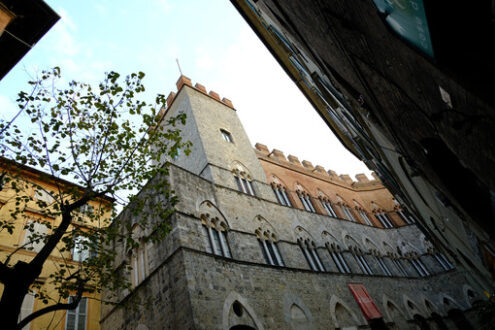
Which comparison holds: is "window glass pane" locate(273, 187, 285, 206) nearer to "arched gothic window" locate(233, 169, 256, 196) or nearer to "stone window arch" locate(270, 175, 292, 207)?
"stone window arch" locate(270, 175, 292, 207)

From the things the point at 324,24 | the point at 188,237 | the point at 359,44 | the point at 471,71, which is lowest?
the point at 471,71

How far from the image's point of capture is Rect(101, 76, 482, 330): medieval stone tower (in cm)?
799

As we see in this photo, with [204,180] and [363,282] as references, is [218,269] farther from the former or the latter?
[363,282]

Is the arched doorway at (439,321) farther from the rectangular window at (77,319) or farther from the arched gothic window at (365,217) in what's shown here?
the rectangular window at (77,319)

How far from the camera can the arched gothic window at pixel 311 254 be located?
12438mm

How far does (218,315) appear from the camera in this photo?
23.7 feet

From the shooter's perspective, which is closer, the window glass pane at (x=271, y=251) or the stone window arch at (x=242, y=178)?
the window glass pane at (x=271, y=251)

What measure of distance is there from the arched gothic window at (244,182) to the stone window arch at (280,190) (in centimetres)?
268

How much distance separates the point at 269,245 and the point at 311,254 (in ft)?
9.82

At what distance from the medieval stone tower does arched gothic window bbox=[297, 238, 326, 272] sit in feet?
0.22

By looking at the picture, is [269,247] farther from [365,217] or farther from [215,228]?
[365,217]

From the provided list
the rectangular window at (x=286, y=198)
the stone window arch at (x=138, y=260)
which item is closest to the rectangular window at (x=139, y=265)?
the stone window arch at (x=138, y=260)

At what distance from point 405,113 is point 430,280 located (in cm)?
2053

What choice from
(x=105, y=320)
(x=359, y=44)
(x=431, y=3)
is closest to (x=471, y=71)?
(x=431, y=3)
